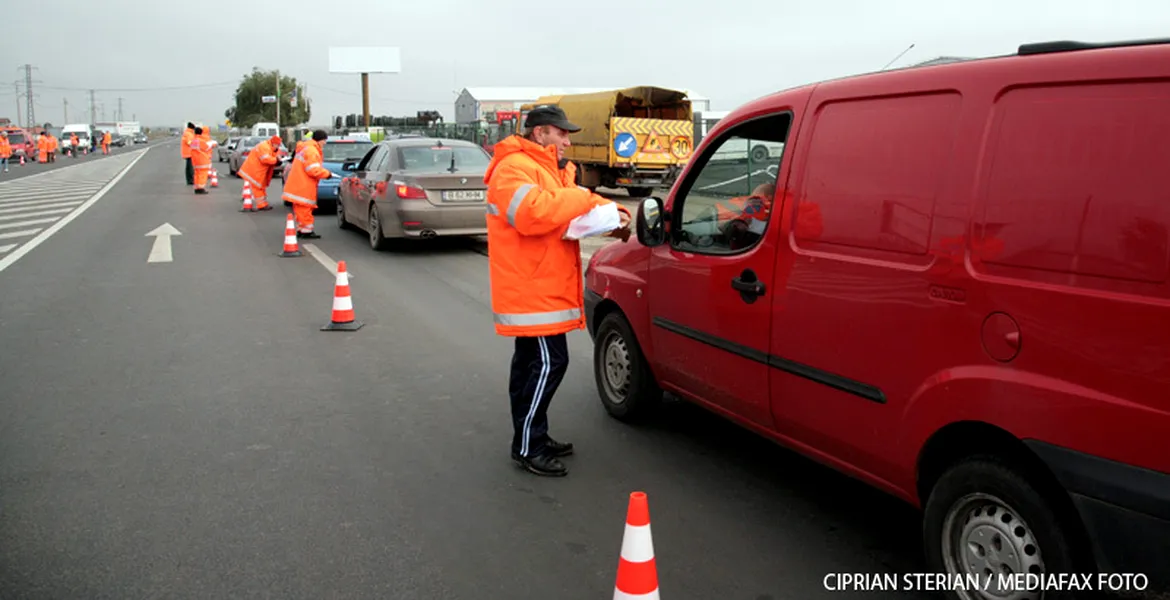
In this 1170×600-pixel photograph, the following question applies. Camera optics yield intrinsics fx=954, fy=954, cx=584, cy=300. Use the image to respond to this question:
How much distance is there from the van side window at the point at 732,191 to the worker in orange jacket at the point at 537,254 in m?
0.34

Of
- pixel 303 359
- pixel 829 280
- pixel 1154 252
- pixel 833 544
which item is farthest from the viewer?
pixel 303 359

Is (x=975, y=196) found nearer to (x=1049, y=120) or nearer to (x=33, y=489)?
(x=1049, y=120)

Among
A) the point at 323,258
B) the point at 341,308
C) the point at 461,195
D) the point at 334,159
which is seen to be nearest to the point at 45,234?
the point at 334,159

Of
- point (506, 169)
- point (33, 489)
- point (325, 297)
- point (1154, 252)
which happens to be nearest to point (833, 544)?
point (1154, 252)

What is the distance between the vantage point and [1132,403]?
2.56 meters

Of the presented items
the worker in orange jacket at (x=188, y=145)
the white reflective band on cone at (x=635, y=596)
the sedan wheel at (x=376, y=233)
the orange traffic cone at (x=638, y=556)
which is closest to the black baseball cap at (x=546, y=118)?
the orange traffic cone at (x=638, y=556)

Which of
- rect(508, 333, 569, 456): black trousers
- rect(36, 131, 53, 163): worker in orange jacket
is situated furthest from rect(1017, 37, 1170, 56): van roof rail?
rect(36, 131, 53, 163): worker in orange jacket

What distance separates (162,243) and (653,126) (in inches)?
484

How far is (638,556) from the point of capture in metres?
2.66

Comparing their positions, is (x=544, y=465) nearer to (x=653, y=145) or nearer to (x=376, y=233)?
(x=376, y=233)

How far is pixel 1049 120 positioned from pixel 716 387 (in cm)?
196

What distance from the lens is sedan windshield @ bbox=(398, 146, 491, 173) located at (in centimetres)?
1278

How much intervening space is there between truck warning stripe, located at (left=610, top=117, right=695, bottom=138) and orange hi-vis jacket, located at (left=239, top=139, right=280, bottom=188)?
7.98m

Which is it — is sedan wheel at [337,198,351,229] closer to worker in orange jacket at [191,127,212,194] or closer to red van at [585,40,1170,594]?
worker in orange jacket at [191,127,212,194]
